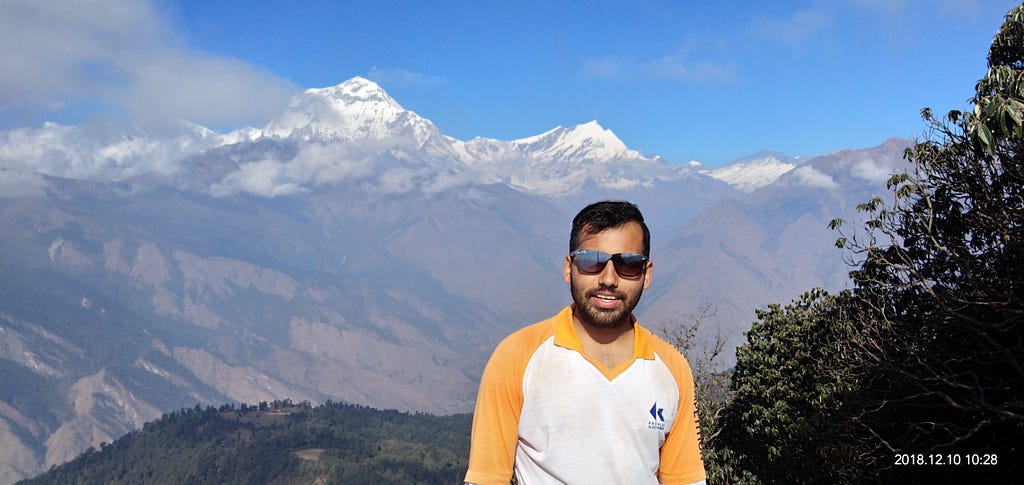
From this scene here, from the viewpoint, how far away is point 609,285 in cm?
347

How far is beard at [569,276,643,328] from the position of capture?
3.50m

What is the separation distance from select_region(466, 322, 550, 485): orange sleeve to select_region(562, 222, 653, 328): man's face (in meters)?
0.40

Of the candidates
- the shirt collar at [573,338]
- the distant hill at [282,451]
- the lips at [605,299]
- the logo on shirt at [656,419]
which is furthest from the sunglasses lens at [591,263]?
the distant hill at [282,451]

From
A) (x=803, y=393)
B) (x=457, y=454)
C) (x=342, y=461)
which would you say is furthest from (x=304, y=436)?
(x=803, y=393)

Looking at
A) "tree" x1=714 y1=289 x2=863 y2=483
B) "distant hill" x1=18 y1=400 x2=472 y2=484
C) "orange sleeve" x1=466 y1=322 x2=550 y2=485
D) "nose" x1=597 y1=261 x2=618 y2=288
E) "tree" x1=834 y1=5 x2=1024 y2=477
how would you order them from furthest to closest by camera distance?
1. "distant hill" x1=18 y1=400 x2=472 y2=484
2. "tree" x1=714 y1=289 x2=863 y2=483
3. "tree" x1=834 y1=5 x2=1024 y2=477
4. "nose" x1=597 y1=261 x2=618 y2=288
5. "orange sleeve" x1=466 y1=322 x2=550 y2=485

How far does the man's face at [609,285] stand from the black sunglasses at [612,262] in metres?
0.02

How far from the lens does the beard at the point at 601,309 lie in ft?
11.5

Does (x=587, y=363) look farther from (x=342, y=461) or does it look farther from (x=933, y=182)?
(x=342, y=461)

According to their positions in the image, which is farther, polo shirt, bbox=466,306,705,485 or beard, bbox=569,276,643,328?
beard, bbox=569,276,643,328

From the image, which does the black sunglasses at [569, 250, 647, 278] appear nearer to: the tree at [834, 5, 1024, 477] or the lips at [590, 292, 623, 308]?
the lips at [590, 292, 623, 308]

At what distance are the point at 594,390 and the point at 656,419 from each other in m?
0.39

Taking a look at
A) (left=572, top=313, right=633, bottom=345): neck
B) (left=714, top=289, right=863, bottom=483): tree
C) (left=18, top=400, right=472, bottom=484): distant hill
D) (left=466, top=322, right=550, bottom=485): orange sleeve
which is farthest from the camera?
(left=18, top=400, right=472, bottom=484): distant hill

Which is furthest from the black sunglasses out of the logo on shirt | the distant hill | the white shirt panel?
the distant hill

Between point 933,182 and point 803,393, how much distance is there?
710 centimetres
